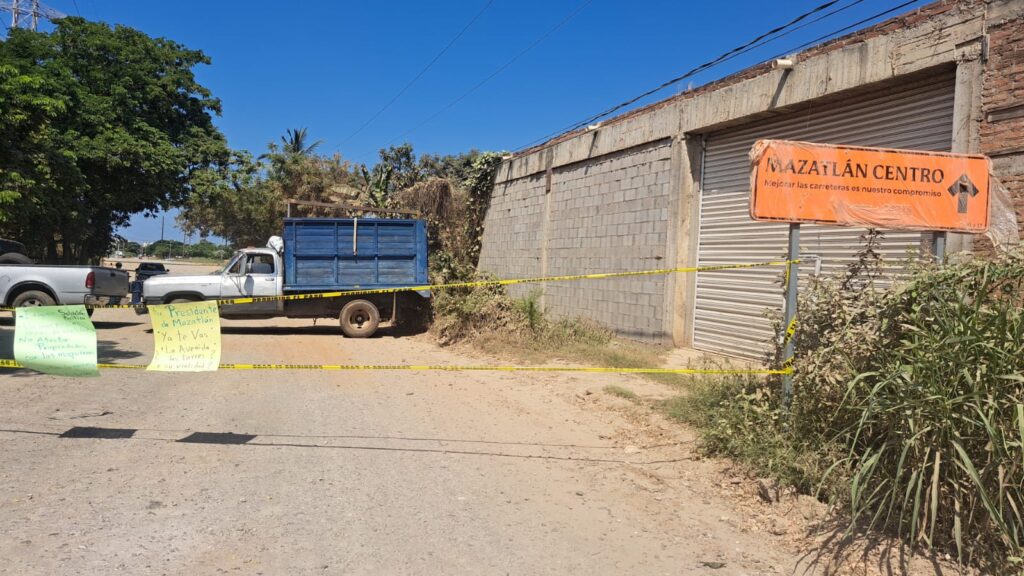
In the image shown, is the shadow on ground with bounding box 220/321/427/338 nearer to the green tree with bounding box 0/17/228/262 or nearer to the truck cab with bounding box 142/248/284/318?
the truck cab with bounding box 142/248/284/318

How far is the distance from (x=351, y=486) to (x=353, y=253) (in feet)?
31.3

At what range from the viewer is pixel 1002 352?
364 cm

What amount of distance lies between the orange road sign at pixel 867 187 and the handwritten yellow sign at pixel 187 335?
15.7ft

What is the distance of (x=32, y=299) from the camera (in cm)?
1322

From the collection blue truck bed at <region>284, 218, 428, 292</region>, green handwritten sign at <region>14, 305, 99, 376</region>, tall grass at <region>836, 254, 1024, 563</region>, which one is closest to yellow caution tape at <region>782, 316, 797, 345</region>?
tall grass at <region>836, 254, 1024, 563</region>

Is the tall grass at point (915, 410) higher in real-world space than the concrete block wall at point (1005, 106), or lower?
lower

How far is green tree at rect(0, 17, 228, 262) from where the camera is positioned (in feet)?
63.9

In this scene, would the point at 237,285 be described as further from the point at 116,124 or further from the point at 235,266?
the point at 116,124

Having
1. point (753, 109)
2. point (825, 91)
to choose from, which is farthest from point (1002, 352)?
point (753, 109)

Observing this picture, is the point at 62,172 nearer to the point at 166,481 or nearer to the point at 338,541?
the point at 166,481

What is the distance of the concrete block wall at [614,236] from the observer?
11.8 m

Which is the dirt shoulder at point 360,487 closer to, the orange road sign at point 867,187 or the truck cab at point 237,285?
the orange road sign at point 867,187

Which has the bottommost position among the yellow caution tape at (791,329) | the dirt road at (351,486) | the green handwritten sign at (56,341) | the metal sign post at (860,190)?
the dirt road at (351,486)

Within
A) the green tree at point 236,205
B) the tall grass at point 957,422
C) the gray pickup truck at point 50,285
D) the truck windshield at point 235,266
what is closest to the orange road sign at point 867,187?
the tall grass at point 957,422
